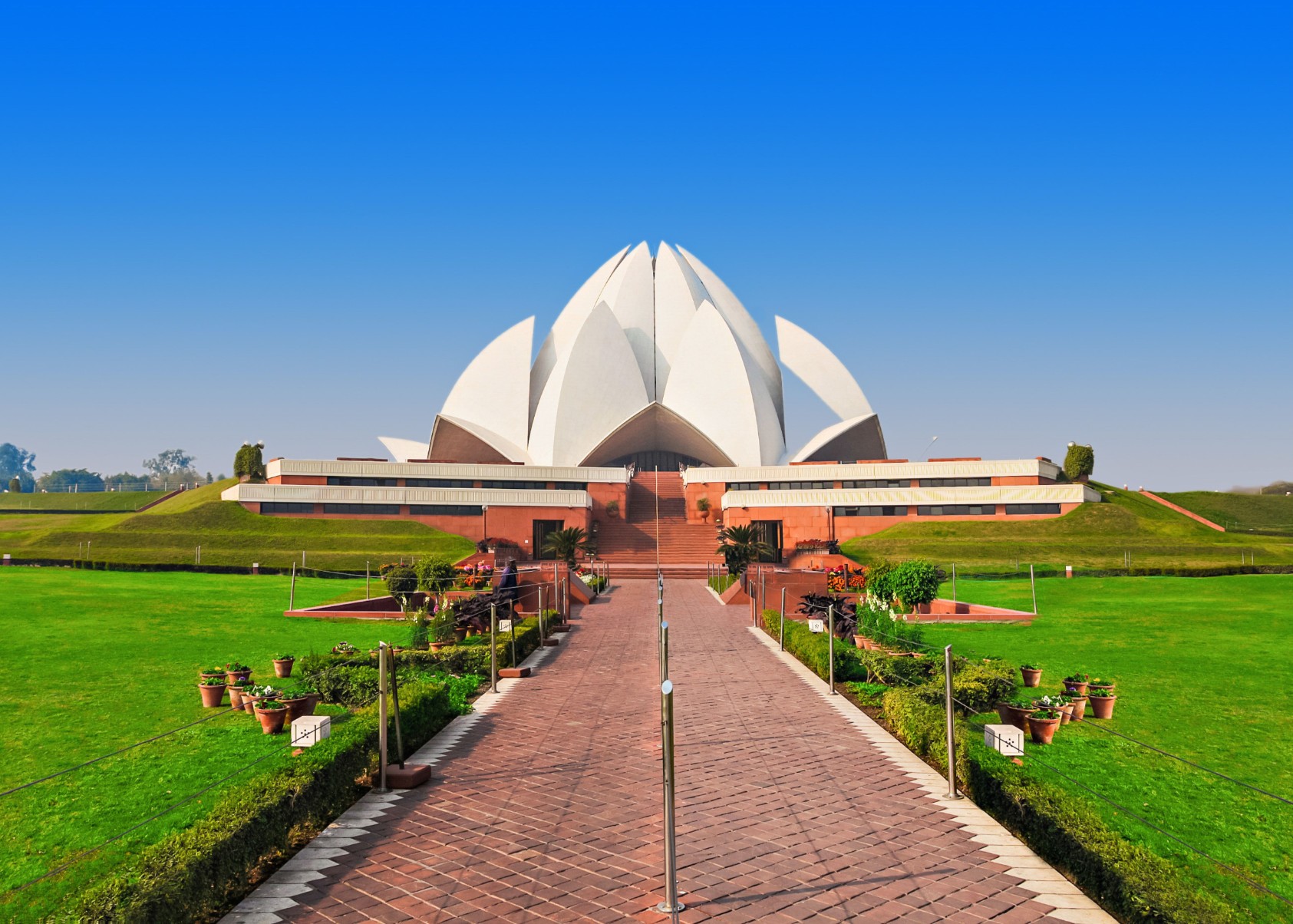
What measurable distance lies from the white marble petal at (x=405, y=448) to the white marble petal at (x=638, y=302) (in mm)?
13671

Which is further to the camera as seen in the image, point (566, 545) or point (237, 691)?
point (566, 545)

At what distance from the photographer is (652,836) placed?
17.2 feet

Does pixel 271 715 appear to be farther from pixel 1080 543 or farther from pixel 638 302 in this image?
pixel 638 302

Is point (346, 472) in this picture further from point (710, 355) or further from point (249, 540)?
point (710, 355)

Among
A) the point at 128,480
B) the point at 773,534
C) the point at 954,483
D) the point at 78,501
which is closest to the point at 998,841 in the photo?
the point at 773,534

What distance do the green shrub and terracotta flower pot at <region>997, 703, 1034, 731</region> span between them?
2564mm

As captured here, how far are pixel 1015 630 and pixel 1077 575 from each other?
1276 cm

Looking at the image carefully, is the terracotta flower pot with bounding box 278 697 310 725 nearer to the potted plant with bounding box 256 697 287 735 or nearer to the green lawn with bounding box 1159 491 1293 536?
the potted plant with bounding box 256 697 287 735

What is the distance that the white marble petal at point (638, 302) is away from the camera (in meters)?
54.7

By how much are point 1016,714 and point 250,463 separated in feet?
128

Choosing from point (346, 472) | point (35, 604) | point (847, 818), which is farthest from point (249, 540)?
point (847, 818)

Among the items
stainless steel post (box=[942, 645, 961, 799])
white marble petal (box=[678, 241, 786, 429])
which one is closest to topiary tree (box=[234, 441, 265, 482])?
white marble petal (box=[678, 241, 786, 429])

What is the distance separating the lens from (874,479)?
3894cm

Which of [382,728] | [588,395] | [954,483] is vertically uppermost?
[588,395]
